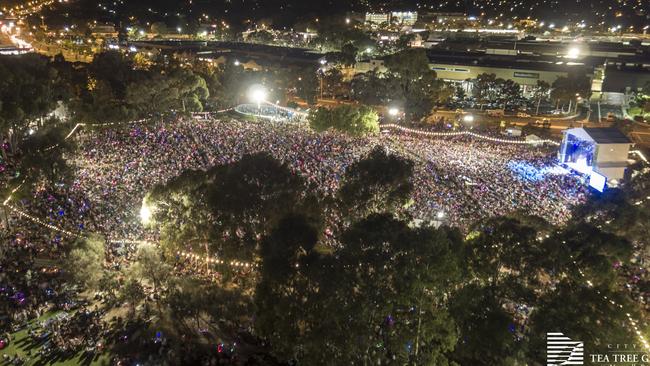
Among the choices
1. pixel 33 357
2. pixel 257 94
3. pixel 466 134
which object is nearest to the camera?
pixel 33 357

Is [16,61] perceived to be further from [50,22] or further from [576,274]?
[50,22]

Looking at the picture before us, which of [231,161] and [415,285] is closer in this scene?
[415,285]

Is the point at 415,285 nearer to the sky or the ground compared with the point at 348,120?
nearer to the sky

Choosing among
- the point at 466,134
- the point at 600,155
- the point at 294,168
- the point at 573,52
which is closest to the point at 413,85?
the point at 466,134

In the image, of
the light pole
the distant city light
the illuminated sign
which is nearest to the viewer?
the illuminated sign

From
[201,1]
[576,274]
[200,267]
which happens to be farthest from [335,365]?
[201,1]

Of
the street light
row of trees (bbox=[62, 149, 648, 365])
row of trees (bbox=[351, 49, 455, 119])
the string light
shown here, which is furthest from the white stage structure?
the street light

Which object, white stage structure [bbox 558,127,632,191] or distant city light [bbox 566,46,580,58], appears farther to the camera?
distant city light [bbox 566,46,580,58]

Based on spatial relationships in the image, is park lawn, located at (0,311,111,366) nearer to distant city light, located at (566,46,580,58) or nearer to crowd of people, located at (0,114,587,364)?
crowd of people, located at (0,114,587,364)

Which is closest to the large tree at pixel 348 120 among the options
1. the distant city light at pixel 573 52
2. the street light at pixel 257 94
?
the street light at pixel 257 94

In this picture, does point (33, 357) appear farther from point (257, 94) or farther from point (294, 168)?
point (257, 94)
